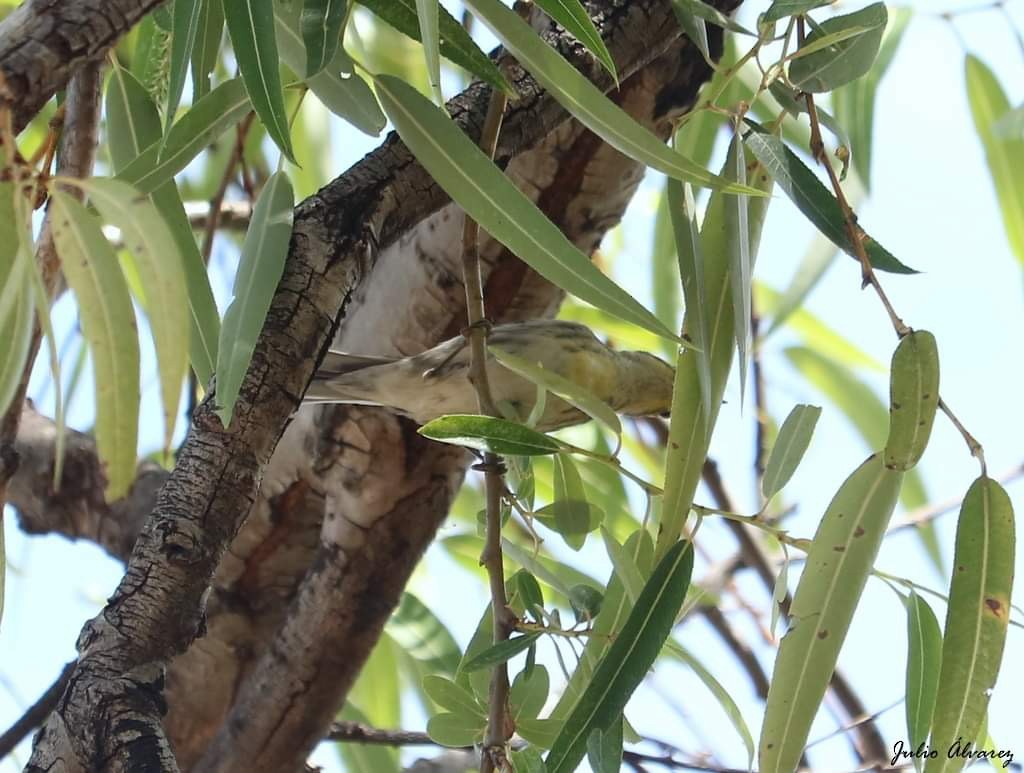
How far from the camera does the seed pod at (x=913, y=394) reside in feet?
2.48

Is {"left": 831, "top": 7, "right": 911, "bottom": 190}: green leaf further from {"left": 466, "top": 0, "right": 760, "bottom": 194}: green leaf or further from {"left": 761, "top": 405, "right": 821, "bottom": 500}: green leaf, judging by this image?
{"left": 466, "top": 0, "right": 760, "bottom": 194}: green leaf

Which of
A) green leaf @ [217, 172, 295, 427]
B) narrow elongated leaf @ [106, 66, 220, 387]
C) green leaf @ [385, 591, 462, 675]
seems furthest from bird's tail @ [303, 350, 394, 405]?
green leaf @ [217, 172, 295, 427]

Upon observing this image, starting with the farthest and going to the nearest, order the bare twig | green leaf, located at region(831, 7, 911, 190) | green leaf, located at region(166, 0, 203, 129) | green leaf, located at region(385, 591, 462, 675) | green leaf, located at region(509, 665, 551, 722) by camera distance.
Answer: green leaf, located at region(385, 591, 462, 675), green leaf, located at region(831, 7, 911, 190), the bare twig, green leaf, located at region(509, 665, 551, 722), green leaf, located at region(166, 0, 203, 129)

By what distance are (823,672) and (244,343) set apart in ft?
1.28

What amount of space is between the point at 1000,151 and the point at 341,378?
0.99 meters

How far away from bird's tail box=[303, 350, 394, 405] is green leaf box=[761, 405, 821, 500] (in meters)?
0.60

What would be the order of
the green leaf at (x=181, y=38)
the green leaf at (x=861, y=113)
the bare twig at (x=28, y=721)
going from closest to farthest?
1. the green leaf at (x=181, y=38)
2. the bare twig at (x=28, y=721)
3. the green leaf at (x=861, y=113)

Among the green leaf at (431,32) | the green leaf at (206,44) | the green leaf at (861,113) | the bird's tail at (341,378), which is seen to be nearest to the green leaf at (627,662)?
the green leaf at (431,32)

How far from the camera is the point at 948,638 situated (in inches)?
30.0

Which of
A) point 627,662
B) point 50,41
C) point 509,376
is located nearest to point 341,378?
point 509,376

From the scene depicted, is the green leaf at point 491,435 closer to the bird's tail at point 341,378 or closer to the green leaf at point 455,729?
the green leaf at point 455,729

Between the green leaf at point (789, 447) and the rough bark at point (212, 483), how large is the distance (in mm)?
294

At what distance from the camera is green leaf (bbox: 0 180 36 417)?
1.79ft

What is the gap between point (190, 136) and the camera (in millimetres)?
824
